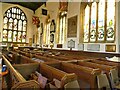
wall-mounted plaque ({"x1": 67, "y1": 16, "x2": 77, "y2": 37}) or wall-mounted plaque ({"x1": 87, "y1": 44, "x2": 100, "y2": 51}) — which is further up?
wall-mounted plaque ({"x1": 67, "y1": 16, "x2": 77, "y2": 37})

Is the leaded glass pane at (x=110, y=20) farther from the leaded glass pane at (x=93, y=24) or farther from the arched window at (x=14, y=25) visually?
the arched window at (x=14, y=25)

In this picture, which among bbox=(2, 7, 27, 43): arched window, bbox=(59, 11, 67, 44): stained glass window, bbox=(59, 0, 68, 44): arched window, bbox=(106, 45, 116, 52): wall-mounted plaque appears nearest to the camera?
bbox=(106, 45, 116, 52): wall-mounted plaque

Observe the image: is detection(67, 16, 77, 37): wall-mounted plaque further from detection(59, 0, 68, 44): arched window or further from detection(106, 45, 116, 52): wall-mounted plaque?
detection(106, 45, 116, 52): wall-mounted plaque

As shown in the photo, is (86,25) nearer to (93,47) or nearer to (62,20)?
(93,47)

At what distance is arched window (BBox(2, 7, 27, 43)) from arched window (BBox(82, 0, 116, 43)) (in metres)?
8.73

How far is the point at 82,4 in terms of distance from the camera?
22.3 feet

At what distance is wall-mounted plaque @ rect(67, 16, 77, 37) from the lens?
714cm

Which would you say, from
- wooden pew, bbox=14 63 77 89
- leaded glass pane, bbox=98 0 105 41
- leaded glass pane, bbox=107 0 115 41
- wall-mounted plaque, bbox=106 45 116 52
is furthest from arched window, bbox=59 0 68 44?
wooden pew, bbox=14 63 77 89

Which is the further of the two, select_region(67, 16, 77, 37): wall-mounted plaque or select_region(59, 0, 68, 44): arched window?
select_region(59, 0, 68, 44): arched window

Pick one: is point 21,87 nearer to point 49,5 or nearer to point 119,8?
A: point 119,8

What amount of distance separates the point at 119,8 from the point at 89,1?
2070 mm

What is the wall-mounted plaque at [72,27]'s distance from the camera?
7145 mm

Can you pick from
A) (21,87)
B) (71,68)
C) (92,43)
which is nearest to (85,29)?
(92,43)

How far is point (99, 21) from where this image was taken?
19.2 feet
